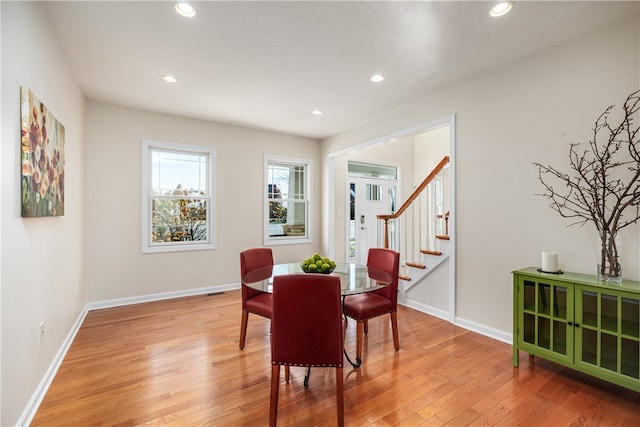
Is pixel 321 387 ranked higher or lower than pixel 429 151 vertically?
lower

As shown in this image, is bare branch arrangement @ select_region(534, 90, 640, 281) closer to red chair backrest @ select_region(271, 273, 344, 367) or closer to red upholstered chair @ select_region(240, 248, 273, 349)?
red chair backrest @ select_region(271, 273, 344, 367)

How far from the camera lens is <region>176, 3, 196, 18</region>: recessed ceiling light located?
2020mm

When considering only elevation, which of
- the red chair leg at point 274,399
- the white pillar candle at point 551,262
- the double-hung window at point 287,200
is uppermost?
the double-hung window at point 287,200

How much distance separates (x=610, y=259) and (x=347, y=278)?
6.14ft

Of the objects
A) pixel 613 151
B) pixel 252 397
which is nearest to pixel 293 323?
pixel 252 397

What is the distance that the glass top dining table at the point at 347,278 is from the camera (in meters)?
2.28

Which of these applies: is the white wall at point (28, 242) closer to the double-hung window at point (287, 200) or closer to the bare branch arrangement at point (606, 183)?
the double-hung window at point (287, 200)

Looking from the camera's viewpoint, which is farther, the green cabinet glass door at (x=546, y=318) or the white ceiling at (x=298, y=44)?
the green cabinet glass door at (x=546, y=318)

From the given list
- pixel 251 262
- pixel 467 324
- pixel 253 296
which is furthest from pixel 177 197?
pixel 467 324

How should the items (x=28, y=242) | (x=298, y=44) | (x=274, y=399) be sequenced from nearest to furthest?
(x=274, y=399) → (x=28, y=242) → (x=298, y=44)

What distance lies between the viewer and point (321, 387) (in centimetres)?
213

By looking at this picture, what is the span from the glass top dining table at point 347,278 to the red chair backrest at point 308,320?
0.40m

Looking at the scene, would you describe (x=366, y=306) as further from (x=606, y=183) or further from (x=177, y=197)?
(x=177, y=197)

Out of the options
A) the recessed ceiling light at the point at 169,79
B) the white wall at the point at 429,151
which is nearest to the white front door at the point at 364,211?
the white wall at the point at 429,151
